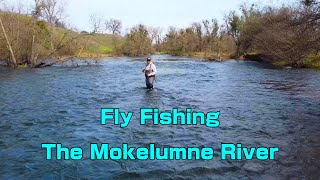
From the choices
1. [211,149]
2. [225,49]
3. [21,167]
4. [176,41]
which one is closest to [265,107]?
[211,149]

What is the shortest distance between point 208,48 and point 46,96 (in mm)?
75522

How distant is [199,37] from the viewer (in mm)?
97500

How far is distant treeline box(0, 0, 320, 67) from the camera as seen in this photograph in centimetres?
2295

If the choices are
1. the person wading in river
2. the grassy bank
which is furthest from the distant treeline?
the person wading in river

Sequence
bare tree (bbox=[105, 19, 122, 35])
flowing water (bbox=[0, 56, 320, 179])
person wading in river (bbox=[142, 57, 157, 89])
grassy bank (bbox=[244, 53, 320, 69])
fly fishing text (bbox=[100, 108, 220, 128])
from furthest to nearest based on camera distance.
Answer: bare tree (bbox=[105, 19, 122, 35]), grassy bank (bbox=[244, 53, 320, 69]), person wading in river (bbox=[142, 57, 157, 89]), fly fishing text (bbox=[100, 108, 220, 128]), flowing water (bbox=[0, 56, 320, 179])

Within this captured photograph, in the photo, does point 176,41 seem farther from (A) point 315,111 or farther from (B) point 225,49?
(A) point 315,111

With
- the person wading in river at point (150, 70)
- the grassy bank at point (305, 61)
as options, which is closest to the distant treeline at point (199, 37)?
the grassy bank at point (305, 61)

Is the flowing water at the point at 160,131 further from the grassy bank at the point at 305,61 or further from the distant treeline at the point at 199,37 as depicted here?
the grassy bank at the point at 305,61

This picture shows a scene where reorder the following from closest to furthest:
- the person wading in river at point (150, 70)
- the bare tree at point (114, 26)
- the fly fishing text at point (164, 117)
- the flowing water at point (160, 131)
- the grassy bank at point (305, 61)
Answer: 1. the flowing water at point (160, 131)
2. the fly fishing text at point (164, 117)
3. the person wading in river at point (150, 70)
4. the grassy bank at point (305, 61)
5. the bare tree at point (114, 26)

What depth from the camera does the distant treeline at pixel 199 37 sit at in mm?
22953

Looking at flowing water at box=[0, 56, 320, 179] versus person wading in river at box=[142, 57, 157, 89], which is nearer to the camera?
flowing water at box=[0, 56, 320, 179]

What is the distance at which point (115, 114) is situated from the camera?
47.9 ft

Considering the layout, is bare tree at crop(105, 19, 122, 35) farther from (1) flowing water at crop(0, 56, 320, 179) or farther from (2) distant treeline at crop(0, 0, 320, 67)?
(1) flowing water at crop(0, 56, 320, 179)

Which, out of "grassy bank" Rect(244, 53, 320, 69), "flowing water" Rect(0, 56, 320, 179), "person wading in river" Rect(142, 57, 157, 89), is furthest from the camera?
"grassy bank" Rect(244, 53, 320, 69)
